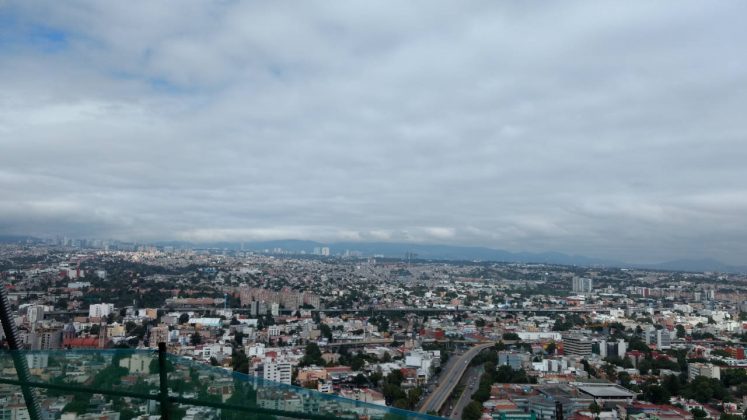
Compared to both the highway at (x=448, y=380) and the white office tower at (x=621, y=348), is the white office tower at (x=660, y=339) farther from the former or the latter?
the highway at (x=448, y=380)

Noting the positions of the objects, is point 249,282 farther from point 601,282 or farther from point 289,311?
point 601,282

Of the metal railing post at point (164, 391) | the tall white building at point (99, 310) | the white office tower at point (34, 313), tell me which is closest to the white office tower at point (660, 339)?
the tall white building at point (99, 310)

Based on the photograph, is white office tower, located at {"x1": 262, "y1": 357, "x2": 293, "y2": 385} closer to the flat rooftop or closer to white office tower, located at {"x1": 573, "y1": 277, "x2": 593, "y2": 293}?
the flat rooftop

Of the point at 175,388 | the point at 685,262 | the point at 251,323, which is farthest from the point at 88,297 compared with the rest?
the point at 685,262

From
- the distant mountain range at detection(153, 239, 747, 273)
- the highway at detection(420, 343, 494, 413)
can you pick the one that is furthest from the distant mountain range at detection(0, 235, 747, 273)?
the highway at detection(420, 343, 494, 413)

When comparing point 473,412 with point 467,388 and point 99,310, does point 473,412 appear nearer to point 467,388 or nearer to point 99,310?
point 467,388
